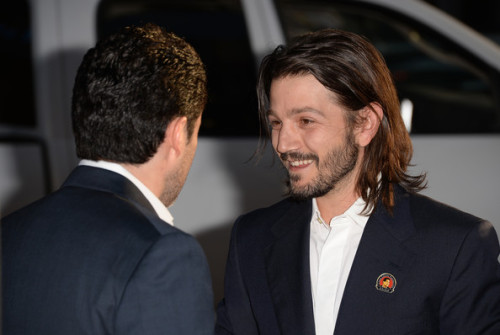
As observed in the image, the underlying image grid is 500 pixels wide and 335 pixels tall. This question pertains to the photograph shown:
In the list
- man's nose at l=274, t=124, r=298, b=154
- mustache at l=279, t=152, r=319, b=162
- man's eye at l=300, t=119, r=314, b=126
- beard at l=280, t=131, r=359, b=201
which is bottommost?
beard at l=280, t=131, r=359, b=201

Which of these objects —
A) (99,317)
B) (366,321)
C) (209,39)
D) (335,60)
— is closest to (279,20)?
(209,39)

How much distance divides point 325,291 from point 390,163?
0.41 metres

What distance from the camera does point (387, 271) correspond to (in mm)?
1691

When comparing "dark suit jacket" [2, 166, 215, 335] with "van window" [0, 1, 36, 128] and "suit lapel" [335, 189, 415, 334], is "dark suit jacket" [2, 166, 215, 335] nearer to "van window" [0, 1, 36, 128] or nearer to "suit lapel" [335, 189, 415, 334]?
"suit lapel" [335, 189, 415, 334]

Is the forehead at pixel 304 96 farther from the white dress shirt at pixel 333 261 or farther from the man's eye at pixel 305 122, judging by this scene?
the white dress shirt at pixel 333 261

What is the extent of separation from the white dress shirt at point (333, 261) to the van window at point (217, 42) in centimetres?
127

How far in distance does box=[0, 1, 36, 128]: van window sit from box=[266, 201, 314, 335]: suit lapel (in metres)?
1.55

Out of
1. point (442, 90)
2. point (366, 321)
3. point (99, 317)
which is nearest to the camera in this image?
point (99, 317)

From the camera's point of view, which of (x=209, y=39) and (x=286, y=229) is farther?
(x=209, y=39)

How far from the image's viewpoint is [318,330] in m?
1.73

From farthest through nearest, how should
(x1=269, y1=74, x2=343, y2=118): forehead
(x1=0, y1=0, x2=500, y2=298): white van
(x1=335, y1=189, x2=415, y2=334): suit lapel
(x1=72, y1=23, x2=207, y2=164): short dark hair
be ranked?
(x1=0, y1=0, x2=500, y2=298): white van, (x1=269, y1=74, x2=343, y2=118): forehead, (x1=335, y1=189, x2=415, y2=334): suit lapel, (x1=72, y1=23, x2=207, y2=164): short dark hair

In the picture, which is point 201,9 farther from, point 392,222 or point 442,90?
point 442,90

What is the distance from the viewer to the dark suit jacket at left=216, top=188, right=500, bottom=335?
5.18 feet

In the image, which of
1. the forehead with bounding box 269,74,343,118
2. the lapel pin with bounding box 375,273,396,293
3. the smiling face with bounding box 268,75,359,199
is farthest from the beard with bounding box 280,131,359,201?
the lapel pin with bounding box 375,273,396,293
